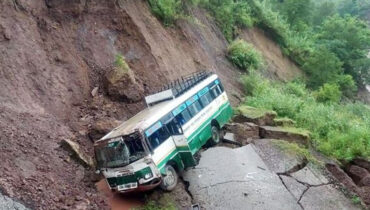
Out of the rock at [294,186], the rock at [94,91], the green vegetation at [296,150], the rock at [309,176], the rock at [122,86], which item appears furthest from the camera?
the rock at [122,86]

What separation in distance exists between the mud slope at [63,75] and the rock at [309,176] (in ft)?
18.2

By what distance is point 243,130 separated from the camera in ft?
49.3

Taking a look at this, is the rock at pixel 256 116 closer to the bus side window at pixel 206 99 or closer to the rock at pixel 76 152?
the bus side window at pixel 206 99

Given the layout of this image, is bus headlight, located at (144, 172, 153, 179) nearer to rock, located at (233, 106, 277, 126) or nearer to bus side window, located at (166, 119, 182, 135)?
bus side window, located at (166, 119, 182, 135)

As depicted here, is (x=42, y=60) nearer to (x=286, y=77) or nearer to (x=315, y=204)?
(x=315, y=204)

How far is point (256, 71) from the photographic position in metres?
22.6

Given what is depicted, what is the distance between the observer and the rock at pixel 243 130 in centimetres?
1488

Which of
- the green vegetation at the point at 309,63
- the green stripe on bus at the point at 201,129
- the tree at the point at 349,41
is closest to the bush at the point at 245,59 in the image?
the green vegetation at the point at 309,63

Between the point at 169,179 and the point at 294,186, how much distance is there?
347cm

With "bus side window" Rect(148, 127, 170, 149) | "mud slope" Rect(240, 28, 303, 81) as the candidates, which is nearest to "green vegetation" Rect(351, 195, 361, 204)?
"bus side window" Rect(148, 127, 170, 149)

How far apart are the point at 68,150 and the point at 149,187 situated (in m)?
2.79

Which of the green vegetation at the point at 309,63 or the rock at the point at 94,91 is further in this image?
the green vegetation at the point at 309,63

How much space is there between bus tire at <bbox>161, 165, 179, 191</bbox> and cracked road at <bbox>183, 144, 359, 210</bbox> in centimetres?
49

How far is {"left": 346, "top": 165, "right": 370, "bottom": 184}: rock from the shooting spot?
1344cm
